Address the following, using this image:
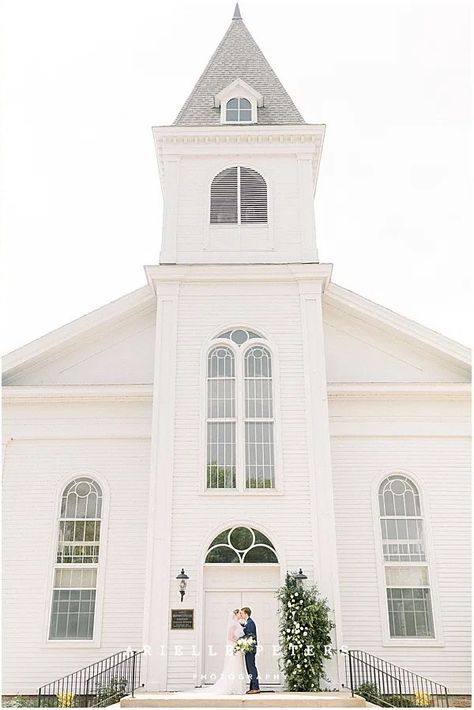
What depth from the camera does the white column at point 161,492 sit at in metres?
12.8

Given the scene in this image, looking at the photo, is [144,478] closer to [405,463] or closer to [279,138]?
[405,463]

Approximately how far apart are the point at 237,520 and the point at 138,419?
3.75 m

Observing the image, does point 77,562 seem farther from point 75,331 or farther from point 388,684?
point 388,684

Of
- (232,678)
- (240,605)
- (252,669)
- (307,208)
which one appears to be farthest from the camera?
(307,208)

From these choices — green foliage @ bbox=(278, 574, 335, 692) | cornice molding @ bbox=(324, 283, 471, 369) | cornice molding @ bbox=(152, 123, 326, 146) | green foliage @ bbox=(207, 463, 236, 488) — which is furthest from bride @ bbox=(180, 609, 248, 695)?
cornice molding @ bbox=(152, 123, 326, 146)

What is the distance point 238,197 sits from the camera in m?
17.5

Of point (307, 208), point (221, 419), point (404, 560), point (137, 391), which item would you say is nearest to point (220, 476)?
point (221, 419)

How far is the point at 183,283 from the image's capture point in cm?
1634

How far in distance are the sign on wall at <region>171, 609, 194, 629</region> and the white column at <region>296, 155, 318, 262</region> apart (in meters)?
8.69

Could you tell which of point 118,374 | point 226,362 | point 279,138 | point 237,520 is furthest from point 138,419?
point 279,138

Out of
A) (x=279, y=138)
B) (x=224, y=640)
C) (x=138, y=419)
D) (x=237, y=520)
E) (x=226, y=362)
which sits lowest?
(x=224, y=640)

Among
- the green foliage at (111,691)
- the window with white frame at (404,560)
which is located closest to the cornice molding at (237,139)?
the window with white frame at (404,560)

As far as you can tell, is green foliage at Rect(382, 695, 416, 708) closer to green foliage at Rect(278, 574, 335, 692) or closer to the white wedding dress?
green foliage at Rect(278, 574, 335, 692)

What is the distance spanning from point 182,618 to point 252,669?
1.81 m
